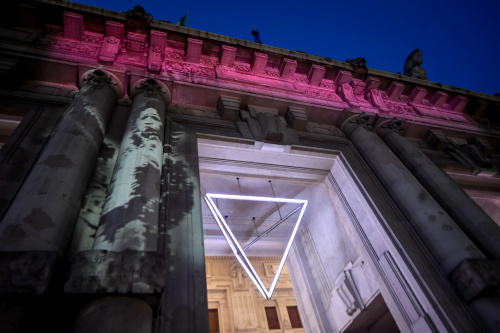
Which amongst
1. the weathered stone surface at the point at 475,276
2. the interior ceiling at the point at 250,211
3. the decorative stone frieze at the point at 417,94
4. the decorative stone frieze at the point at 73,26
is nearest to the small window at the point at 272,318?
the interior ceiling at the point at 250,211

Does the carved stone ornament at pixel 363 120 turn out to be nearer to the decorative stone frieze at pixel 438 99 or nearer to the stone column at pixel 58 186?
the decorative stone frieze at pixel 438 99

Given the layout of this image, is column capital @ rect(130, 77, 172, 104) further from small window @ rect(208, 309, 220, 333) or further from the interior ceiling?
Result: small window @ rect(208, 309, 220, 333)

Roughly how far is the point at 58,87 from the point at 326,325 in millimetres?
7351

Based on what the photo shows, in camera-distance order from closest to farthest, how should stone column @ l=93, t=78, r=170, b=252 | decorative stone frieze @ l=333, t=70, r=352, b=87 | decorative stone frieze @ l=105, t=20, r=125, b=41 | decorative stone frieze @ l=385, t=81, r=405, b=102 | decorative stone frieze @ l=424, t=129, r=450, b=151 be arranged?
stone column @ l=93, t=78, r=170, b=252 → decorative stone frieze @ l=105, t=20, r=125, b=41 → decorative stone frieze @ l=424, t=129, r=450, b=151 → decorative stone frieze @ l=333, t=70, r=352, b=87 → decorative stone frieze @ l=385, t=81, r=405, b=102

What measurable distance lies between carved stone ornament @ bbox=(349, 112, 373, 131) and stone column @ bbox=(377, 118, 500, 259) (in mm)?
424

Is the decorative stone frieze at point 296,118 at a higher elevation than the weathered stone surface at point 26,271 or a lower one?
higher

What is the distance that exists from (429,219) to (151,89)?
5.05 m

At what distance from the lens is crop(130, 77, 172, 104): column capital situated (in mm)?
5086

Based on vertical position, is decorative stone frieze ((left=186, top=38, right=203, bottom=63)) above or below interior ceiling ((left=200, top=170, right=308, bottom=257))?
above

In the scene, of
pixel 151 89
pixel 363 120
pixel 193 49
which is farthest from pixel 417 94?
pixel 151 89

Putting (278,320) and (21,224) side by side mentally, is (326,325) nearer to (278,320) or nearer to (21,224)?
(21,224)

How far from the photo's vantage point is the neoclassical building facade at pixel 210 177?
2324 millimetres

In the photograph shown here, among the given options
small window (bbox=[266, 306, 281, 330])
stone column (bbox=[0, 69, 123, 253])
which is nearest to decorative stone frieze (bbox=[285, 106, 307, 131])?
stone column (bbox=[0, 69, 123, 253])

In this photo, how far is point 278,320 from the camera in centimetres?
1407
